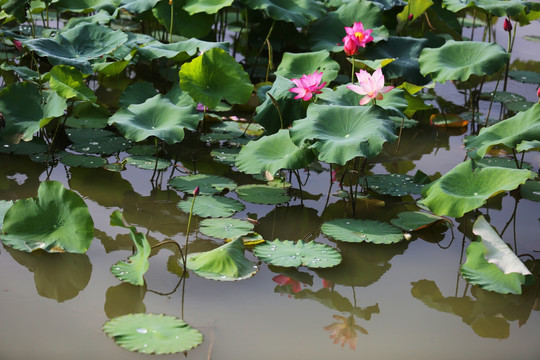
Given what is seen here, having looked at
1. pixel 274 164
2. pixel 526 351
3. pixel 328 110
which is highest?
pixel 328 110

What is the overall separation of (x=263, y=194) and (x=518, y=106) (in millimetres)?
1780

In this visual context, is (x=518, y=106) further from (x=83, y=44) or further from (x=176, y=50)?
(x=83, y=44)

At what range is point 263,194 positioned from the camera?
258 centimetres

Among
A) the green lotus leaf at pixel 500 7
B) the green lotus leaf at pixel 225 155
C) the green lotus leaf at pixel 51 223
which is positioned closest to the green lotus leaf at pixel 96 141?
the green lotus leaf at pixel 225 155

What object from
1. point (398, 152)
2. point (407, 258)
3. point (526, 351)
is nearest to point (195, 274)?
point (407, 258)

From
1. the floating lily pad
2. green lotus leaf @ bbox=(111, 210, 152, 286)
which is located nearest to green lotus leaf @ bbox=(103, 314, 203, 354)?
green lotus leaf @ bbox=(111, 210, 152, 286)

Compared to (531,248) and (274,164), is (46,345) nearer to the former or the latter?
(274,164)

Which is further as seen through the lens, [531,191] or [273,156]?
[531,191]

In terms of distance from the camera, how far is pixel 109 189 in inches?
103

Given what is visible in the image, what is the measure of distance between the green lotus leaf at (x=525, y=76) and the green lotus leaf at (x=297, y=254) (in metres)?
2.47

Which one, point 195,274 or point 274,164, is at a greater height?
point 274,164

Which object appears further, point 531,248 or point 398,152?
point 398,152

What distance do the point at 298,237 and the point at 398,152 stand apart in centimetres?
96

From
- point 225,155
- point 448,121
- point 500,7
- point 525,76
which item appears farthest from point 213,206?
point 525,76
